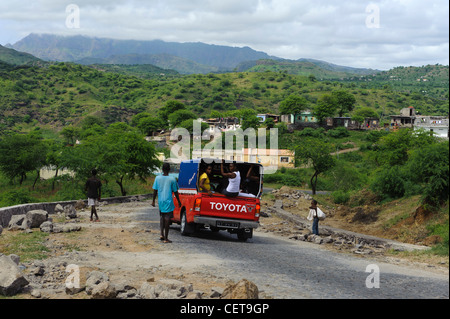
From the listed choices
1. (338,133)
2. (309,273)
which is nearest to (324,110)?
(338,133)

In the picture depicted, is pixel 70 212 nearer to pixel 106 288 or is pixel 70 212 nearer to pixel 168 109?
pixel 106 288

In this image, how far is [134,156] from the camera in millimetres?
43844

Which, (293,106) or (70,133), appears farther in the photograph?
(293,106)

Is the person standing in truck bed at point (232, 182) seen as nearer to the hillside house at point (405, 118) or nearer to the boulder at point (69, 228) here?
the boulder at point (69, 228)

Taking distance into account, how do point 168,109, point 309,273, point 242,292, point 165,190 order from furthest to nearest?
point 168,109 → point 165,190 → point 309,273 → point 242,292

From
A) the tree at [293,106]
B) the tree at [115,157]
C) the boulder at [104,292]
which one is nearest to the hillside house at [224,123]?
the tree at [293,106]

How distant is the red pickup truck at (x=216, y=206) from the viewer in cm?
1412

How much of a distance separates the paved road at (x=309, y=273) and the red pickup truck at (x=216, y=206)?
0.71 m

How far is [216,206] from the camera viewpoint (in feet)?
46.6

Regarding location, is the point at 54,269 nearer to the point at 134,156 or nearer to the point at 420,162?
the point at 420,162

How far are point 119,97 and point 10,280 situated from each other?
176m

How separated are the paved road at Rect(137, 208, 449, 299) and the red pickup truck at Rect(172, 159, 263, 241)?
2.32 feet

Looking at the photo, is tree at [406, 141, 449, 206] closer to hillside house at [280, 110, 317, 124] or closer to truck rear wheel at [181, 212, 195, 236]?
truck rear wheel at [181, 212, 195, 236]
